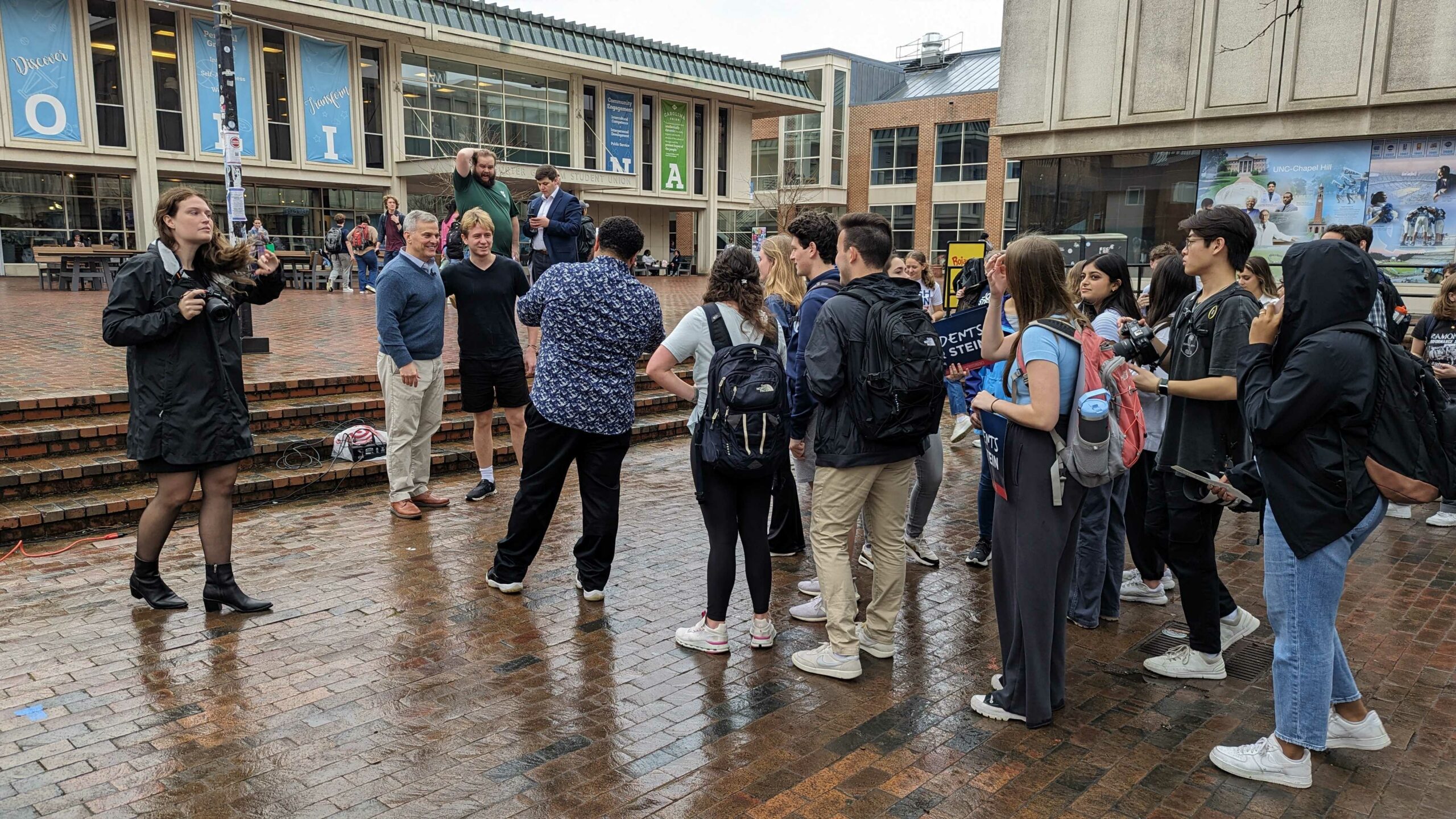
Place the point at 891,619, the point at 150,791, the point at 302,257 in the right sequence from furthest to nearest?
the point at 302,257 < the point at 891,619 < the point at 150,791

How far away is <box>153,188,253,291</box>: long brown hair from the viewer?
4484mm

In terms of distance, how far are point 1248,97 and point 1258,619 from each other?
1803 cm

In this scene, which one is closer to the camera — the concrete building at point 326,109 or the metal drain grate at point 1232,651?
the metal drain grate at point 1232,651

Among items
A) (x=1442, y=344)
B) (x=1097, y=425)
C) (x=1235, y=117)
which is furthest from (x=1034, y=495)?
(x=1235, y=117)

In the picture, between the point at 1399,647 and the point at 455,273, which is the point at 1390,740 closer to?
the point at 1399,647

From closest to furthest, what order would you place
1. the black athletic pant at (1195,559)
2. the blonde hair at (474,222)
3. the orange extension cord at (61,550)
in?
the black athletic pant at (1195,559) → the orange extension cord at (61,550) → the blonde hair at (474,222)

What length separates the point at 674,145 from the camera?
40656 mm

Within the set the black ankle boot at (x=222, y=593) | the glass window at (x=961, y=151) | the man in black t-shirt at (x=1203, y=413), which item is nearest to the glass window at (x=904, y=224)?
the glass window at (x=961, y=151)

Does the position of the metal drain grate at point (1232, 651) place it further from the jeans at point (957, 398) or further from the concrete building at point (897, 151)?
the concrete building at point (897, 151)

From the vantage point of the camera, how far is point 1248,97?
1931 cm

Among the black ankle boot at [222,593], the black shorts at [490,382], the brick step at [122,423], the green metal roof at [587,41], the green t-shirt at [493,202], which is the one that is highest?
the green metal roof at [587,41]

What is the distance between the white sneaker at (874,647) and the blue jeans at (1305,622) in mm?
1564

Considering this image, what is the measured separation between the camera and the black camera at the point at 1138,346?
4.51 meters

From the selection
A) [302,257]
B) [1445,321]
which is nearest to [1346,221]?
[1445,321]
